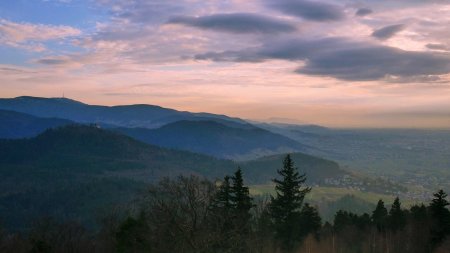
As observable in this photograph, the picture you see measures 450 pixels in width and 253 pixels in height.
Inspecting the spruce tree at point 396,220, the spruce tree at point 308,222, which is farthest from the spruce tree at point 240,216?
the spruce tree at point 396,220

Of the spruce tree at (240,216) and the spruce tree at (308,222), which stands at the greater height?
the spruce tree at (240,216)

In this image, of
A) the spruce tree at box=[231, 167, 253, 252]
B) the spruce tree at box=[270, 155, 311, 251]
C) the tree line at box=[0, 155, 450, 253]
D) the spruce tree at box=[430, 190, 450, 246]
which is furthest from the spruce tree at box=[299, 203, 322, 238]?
the spruce tree at box=[430, 190, 450, 246]

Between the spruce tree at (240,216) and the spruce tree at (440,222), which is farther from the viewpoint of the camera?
the spruce tree at (440,222)

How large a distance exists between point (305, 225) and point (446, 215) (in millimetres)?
14659

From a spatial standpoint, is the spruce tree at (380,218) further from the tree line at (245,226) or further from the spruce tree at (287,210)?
the spruce tree at (287,210)

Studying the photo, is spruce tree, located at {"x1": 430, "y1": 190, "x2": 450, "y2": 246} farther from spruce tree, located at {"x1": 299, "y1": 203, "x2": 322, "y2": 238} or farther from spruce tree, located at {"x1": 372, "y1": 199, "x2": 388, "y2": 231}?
spruce tree, located at {"x1": 299, "y1": 203, "x2": 322, "y2": 238}

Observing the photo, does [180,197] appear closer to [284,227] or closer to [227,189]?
[227,189]

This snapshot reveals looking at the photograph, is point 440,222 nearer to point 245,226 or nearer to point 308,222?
point 308,222

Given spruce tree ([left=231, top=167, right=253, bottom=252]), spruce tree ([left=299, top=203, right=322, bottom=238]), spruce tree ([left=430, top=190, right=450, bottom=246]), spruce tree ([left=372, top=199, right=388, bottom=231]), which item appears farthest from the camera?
spruce tree ([left=372, top=199, right=388, bottom=231])

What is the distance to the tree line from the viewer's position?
3256 cm

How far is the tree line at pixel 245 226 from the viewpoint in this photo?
32.6m

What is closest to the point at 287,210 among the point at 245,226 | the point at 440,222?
the point at 245,226

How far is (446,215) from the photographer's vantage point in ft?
134

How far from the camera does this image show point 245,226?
1383 inches
